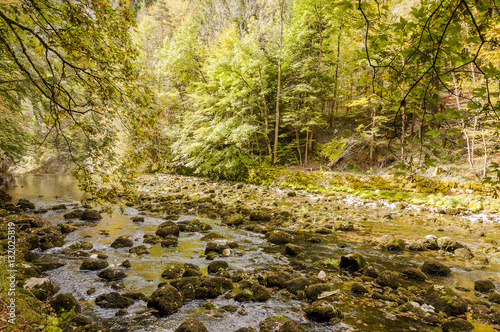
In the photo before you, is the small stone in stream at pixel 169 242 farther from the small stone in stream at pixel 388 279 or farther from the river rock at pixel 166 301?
the small stone in stream at pixel 388 279

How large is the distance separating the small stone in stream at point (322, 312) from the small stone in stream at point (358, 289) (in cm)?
72

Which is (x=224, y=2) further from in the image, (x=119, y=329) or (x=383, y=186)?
(x=119, y=329)

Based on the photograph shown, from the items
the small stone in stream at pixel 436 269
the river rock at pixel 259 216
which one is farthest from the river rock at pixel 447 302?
the river rock at pixel 259 216

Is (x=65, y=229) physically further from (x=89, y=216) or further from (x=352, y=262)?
(x=352, y=262)

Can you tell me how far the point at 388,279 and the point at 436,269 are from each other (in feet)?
4.02

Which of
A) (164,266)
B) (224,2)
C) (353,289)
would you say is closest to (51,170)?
(224,2)

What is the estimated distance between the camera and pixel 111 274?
3977 millimetres

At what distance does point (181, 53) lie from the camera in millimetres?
20656

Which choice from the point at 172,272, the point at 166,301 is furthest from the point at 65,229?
the point at 166,301

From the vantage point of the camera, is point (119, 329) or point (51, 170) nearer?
point (119, 329)

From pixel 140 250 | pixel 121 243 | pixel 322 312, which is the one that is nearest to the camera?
pixel 322 312

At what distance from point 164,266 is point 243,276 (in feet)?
5.15

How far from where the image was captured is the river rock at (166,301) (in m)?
3.20

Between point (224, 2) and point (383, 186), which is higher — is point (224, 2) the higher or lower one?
the higher one
